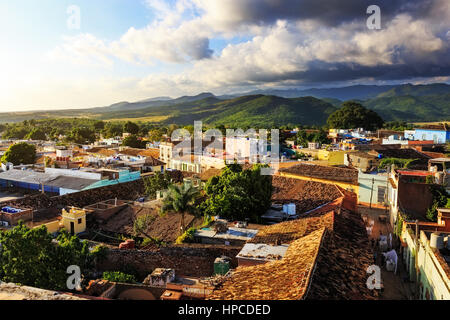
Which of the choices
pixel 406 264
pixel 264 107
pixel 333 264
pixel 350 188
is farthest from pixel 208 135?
pixel 264 107

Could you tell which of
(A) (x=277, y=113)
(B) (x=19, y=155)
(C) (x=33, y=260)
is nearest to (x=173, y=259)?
(C) (x=33, y=260)

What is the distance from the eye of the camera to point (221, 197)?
15664 mm

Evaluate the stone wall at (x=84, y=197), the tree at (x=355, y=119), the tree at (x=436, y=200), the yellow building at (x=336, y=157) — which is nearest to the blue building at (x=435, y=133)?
the yellow building at (x=336, y=157)

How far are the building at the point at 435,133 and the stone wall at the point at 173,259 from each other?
1628 inches

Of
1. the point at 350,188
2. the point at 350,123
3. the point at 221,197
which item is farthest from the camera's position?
the point at 350,123

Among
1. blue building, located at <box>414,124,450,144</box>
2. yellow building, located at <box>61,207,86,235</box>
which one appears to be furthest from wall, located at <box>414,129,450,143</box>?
yellow building, located at <box>61,207,86,235</box>

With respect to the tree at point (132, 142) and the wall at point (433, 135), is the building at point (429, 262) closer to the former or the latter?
the wall at point (433, 135)

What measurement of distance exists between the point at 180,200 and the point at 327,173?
458 inches

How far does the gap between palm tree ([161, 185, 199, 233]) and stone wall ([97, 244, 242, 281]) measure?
344cm

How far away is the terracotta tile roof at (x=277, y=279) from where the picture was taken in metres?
6.46

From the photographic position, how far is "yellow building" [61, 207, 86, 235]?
16.5 metres

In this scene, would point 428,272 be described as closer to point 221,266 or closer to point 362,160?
point 221,266
